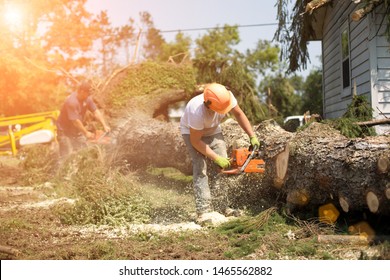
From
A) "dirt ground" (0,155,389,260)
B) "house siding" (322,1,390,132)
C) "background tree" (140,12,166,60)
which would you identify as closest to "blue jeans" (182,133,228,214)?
"dirt ground" (0,155,389,260)

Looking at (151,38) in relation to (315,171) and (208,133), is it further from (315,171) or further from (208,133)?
(315,171)

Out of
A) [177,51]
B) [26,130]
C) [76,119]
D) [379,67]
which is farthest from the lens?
[177,51]

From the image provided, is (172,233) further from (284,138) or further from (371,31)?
(371,31)

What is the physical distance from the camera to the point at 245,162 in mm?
3979

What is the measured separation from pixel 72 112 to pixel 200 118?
3.16m

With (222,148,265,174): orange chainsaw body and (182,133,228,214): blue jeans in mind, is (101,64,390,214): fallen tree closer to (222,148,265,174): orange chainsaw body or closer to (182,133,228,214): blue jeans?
(222,148,265,174): orange chainsaw body

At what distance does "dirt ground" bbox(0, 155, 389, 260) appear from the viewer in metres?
3.27

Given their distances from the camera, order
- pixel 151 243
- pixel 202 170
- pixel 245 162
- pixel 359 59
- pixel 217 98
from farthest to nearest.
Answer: pixel 359 59, pixel 202 170, pixel 245 162, pixel 217 98, pixel 151 243

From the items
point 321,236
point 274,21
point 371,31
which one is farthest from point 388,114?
point 321,236

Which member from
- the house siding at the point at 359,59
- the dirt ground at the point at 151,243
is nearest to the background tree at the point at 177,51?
the house siding at the point at 359,59

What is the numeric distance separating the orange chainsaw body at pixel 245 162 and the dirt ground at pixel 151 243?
0.56 m

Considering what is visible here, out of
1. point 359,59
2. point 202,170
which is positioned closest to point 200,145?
point 202,170

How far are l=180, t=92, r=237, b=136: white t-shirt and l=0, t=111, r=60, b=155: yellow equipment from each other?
2168mm

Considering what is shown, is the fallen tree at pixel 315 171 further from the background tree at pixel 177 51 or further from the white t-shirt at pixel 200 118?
the background tree at pixel 177 51
